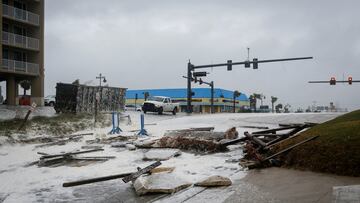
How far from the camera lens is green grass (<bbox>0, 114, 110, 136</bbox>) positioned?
60.4 feet

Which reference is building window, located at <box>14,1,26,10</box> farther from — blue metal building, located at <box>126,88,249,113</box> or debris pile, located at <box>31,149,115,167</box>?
blue metal building, located at <box>126,88,249,113</box>

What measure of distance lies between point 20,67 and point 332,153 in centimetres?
3520

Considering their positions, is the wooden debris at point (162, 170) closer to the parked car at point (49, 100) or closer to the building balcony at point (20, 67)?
the building balcony at point (20, 67)

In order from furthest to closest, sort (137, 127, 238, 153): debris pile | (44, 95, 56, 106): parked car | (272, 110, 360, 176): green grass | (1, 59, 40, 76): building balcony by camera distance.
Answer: (44, 95, 56, 106): parked car
(1, 59, 40, 76): building balcony
(137, 127, 238, 153): debris pile
(272, 110, 360, 176): green grass

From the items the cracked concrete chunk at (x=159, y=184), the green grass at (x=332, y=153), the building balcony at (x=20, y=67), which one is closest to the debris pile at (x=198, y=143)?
the green grass at (x=332, y=153)

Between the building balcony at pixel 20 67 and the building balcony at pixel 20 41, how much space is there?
171 centimetres

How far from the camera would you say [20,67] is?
3659 cm

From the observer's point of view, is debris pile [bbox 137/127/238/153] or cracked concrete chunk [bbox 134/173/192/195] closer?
cracked concrete chunk [bbox 134/173/192/195]

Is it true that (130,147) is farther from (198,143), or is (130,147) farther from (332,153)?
(332,153)

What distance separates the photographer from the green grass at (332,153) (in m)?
7.07

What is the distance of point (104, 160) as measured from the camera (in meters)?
11.0

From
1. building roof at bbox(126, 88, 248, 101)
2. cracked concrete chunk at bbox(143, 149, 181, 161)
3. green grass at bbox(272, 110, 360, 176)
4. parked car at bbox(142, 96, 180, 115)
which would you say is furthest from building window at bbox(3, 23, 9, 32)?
building roof at bbox(126, 88, 248, 101)

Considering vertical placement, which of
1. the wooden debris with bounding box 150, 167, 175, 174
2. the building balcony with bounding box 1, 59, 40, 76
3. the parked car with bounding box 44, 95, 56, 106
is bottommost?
the wooden debris with bounding box 150, 167, 175, 174

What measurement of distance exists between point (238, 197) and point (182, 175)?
2189mm
